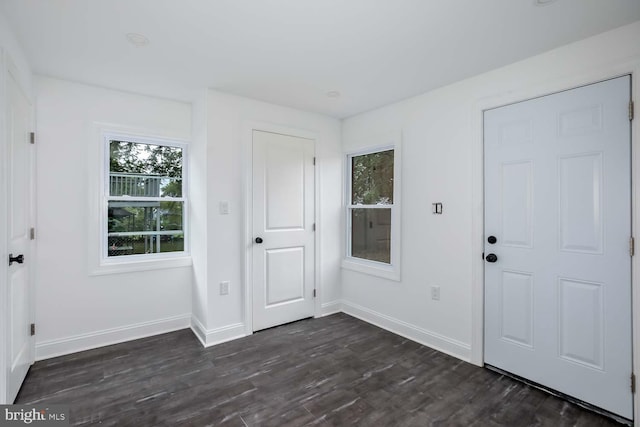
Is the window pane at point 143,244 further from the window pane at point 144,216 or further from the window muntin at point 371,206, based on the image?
the window muntin at point 371,206

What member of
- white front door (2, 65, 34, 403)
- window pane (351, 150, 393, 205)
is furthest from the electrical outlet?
window pane (351, 150, 393, 205)

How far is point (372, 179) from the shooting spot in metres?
3.73

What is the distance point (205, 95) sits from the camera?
9.83ft

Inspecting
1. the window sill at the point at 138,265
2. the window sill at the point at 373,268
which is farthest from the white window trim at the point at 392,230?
the window sill at the point at 138,265

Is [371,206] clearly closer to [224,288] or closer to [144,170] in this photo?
[224,288]

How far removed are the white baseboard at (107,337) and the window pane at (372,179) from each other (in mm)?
2442

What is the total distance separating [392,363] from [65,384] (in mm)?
2528

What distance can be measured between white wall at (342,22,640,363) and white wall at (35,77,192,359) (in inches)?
101

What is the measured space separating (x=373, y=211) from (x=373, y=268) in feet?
2.21

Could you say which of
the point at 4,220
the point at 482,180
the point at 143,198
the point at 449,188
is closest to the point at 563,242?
the point at 482,180

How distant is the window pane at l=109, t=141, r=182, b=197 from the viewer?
3.09 meters

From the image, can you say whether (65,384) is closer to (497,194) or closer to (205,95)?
(205,95)

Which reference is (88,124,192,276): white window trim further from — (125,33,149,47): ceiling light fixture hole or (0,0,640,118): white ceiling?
(125,33,149,47): ceiling light fixture hole

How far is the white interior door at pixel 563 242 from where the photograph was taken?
197cm
